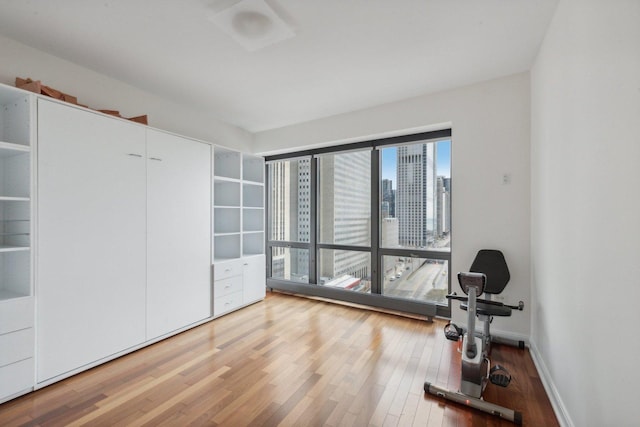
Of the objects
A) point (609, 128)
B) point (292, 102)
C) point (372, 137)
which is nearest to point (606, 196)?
point (609, 128)

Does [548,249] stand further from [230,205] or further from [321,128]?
[230,205]

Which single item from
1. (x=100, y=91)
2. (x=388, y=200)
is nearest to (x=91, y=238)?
(x=100, y=91)

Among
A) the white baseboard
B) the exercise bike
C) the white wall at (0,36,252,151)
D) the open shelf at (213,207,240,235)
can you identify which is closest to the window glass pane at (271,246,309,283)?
the open shelf at (213,207,240,235)

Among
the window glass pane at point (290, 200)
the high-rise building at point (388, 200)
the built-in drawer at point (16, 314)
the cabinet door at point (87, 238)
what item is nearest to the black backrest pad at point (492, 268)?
the high-rise building at point (388, 200)

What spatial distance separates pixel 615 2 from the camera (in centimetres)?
119

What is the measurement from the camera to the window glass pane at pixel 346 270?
13.6 feet

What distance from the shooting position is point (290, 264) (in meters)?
4.96

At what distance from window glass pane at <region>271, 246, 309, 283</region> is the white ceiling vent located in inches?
127

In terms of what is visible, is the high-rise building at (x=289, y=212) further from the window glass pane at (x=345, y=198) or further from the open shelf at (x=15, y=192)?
the open shelf at (x=15, y=192)

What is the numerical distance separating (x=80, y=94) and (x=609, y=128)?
4061 mm

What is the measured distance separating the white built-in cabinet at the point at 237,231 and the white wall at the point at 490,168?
8.08 feet

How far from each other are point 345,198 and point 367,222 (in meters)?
0.55

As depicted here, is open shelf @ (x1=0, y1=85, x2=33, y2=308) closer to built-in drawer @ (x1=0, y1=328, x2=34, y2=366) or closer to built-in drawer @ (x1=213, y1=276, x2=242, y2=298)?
built-in drawer @ (x1=0, y1=328, x2=34, y2=366)

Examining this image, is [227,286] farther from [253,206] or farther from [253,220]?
[253,206]
